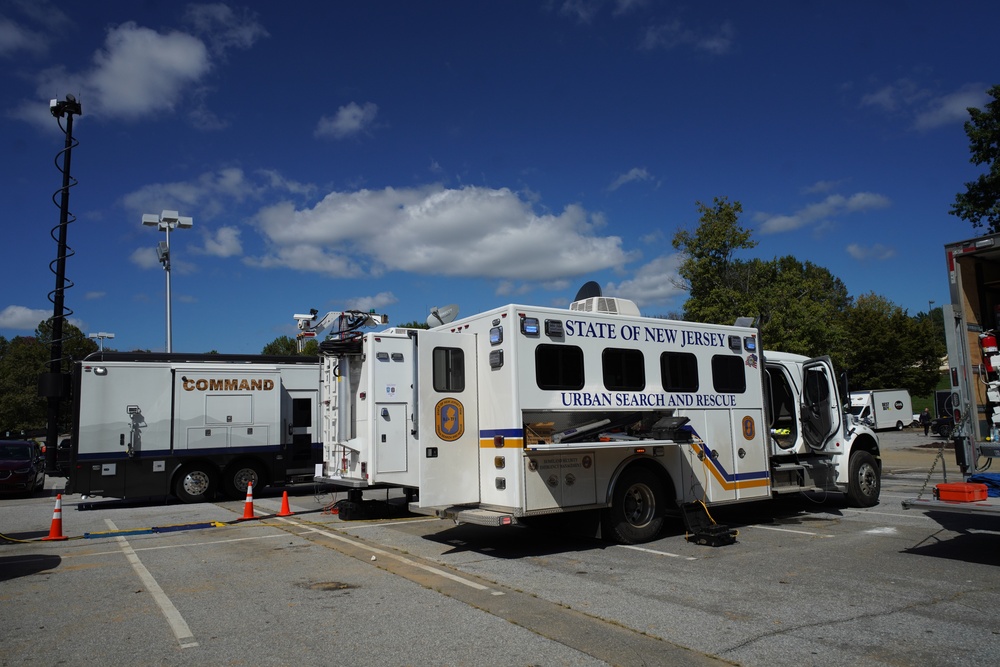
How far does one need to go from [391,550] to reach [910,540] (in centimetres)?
670

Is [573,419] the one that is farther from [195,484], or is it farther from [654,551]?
[195,484]

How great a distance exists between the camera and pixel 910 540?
9.09 m

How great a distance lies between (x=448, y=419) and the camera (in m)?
8.73

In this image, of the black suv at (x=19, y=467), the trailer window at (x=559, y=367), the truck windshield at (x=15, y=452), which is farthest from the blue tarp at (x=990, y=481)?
the truck windshield at (x=15, y=452)

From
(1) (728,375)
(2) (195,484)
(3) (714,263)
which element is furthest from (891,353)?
(2) (195,484)

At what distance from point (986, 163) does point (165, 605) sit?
3367cm

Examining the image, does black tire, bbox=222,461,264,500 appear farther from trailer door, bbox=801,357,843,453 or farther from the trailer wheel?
trailer door, bbox=801,357,843,453

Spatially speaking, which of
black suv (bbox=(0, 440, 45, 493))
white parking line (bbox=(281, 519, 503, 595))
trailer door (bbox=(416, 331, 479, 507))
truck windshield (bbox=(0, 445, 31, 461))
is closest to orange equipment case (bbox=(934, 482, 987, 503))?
white parking line (bbox=(281, 519, 503, 595))

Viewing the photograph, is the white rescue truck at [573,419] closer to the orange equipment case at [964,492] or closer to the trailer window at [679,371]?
the trailer window at [679,371]

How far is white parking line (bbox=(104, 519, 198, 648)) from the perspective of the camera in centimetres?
Result: 547

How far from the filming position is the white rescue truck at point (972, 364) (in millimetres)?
7738

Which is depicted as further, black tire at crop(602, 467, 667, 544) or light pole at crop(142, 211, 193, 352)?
light pole at crop(142, 211, 193, 352)

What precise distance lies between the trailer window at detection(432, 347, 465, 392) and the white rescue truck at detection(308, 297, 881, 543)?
18 millimetres

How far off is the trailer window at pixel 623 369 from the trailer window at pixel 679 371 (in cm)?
42
